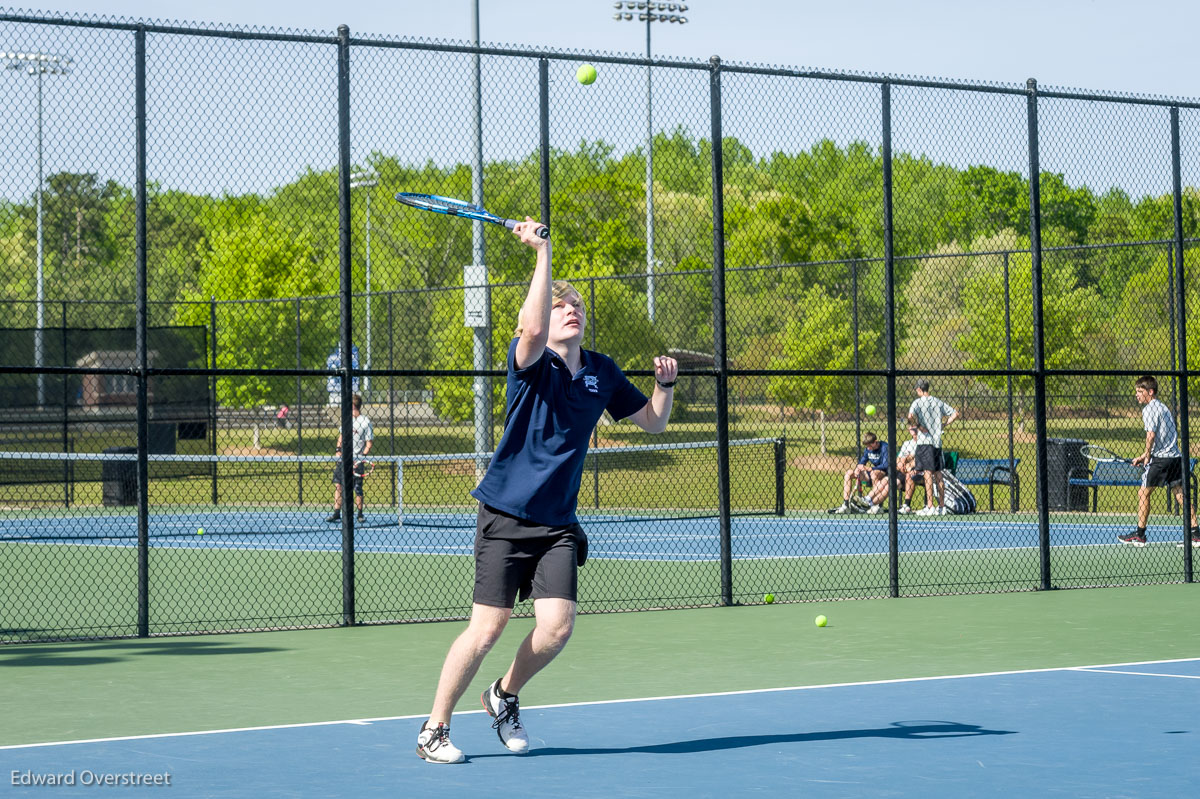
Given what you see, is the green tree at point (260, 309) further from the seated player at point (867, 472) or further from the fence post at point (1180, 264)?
the fence post at point (1180, 264)

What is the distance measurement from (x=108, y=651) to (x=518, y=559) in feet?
12.7

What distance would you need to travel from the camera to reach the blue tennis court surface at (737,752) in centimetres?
562

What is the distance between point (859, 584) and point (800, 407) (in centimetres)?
1482

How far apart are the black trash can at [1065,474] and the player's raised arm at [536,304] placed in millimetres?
15270

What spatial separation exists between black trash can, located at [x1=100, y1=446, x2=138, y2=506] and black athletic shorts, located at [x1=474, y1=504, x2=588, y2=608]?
55.4ft

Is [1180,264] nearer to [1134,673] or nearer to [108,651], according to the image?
[1134,673]

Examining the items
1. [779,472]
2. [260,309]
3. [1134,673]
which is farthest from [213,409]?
[1134,673]

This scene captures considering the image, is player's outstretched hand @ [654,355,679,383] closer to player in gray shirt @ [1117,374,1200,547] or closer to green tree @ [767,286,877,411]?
player in gray shirt @ [1117,374,1200,547]

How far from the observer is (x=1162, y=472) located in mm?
14727

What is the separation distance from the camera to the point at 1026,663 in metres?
8.57

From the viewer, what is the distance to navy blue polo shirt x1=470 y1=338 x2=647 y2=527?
6090mm

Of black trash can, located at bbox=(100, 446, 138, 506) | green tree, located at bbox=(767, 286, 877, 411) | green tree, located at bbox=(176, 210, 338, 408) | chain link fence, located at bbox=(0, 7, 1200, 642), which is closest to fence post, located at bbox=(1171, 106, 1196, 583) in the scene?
chain link fence, located at bbox=(0, 7, 1200, 642)

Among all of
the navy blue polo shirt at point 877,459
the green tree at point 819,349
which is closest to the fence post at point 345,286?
the navy blue polo shirt at point 877,459

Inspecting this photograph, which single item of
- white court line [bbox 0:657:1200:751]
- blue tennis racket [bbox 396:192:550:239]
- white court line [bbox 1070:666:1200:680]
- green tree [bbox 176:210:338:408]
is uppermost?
green tree [bbox 176:210:338:408]
